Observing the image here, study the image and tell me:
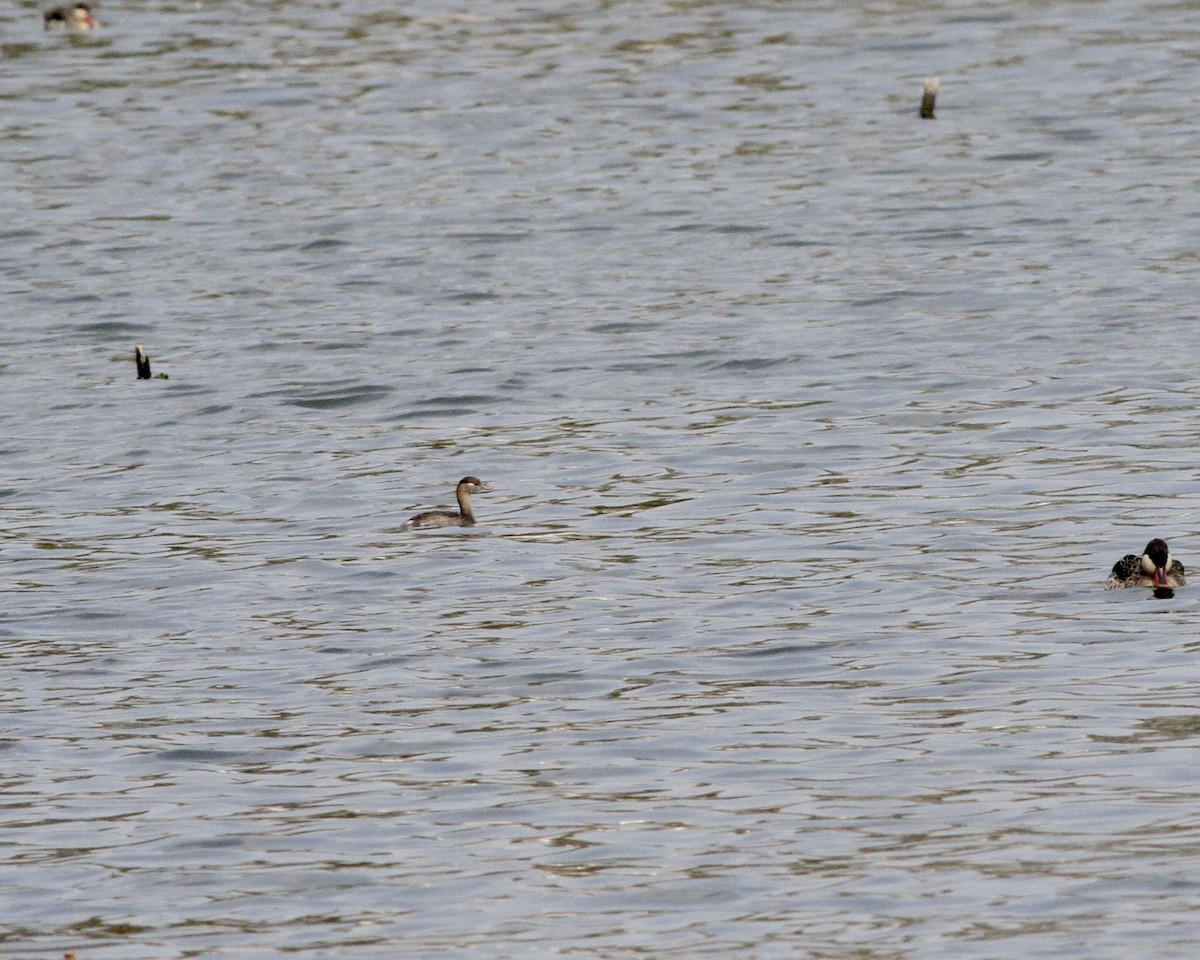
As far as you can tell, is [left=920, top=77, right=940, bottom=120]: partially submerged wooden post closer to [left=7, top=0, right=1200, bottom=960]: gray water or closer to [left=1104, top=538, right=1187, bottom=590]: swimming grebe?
[left=7, top=0, right=1200, bottom=960]: gray water

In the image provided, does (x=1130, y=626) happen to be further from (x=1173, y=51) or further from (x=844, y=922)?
(x=1173, y=51)

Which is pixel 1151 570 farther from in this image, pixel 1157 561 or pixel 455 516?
pixel 455 516

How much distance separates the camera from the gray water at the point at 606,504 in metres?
12.7

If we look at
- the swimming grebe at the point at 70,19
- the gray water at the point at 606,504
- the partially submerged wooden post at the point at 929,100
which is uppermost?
the swimming grebe at the point at 70,19

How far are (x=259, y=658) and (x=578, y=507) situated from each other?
456cm

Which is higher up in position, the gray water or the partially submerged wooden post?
the partially submerged wooden post

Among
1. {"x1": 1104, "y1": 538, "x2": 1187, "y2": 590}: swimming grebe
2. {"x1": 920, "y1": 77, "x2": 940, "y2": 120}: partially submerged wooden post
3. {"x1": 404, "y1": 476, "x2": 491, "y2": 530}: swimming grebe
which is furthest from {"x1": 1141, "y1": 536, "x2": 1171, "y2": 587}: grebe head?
{"x1": 920, "y1": 77, "x2": 940, "y2": 120}: partially submerged wooden post

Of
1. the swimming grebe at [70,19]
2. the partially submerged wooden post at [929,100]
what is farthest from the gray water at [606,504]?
the swimming grebe at [70,19]

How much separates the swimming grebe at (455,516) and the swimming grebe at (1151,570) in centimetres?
522

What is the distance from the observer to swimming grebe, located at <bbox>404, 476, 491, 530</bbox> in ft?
65.4

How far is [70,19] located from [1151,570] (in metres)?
32.9

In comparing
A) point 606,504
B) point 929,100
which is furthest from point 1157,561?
point 929,100

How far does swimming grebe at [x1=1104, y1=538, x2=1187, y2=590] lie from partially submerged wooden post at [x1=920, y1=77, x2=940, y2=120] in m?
20.8

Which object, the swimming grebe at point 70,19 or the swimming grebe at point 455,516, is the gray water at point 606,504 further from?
the swimming grebe at point 70,19
